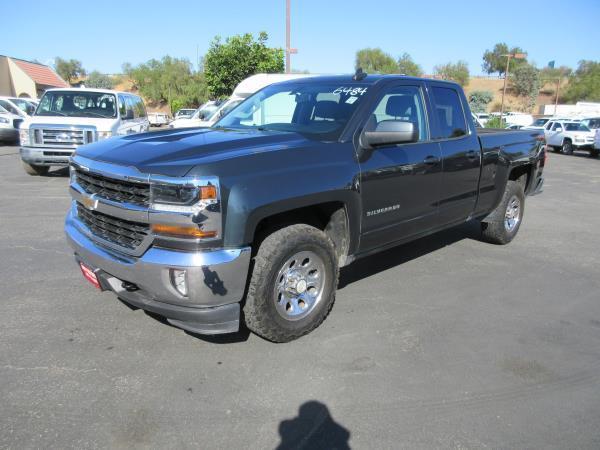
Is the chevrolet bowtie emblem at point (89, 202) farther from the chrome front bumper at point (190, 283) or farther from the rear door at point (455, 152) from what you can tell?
the rear door at point (455, 152)

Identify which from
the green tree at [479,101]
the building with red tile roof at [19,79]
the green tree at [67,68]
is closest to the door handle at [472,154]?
the building with red tile roof at [19,79]

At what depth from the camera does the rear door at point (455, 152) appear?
4.65 metres

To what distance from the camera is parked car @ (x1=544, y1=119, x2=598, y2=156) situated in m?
23.2

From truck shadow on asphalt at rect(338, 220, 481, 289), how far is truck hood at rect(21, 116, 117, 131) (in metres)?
7.39

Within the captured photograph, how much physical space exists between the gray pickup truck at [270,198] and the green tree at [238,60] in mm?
19097

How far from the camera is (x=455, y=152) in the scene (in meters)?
4.73

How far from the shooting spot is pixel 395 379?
3143 millimetres

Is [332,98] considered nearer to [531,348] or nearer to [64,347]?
[531,348]

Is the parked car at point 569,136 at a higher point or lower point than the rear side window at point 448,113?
lower

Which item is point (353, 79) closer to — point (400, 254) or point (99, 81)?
point (400, 254)

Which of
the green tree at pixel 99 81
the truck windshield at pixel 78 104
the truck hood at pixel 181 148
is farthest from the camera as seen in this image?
the green tree at pixel 99 81

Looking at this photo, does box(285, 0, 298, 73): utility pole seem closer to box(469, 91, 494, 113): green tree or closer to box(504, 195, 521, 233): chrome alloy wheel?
box(504, 195, 521, 233): chrome alloy wheel

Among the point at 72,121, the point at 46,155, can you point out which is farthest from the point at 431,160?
the point at 46,155

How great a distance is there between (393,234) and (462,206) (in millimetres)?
1291
